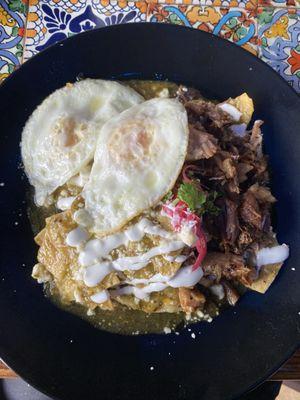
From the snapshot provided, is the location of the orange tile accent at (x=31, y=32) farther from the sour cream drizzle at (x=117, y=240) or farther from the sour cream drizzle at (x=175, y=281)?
the sour cream drizzle at (x=175, y=281)

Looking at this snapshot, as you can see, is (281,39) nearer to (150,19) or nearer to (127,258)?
(150,19)

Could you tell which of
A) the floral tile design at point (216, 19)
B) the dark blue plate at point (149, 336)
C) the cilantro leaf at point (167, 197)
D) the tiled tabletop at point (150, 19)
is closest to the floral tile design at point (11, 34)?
the tiled tabletop at point (150, 19)

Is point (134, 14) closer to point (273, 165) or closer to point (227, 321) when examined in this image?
point (273, 165)

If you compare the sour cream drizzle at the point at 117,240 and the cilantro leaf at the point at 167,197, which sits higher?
the cilantro leaf at the point at 167,197

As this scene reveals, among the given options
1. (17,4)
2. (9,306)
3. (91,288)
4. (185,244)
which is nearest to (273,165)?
(185,244)

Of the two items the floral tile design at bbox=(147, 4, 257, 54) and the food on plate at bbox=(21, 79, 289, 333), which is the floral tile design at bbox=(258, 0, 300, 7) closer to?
the floral tile design at bbox=(147, 4, 257, 54)

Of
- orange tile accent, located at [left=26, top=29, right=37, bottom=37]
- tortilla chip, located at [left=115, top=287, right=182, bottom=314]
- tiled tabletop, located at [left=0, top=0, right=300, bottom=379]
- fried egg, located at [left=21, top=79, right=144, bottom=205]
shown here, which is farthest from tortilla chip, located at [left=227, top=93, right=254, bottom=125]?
orange tile accent, located at [left=26, top=29, right=37, bottom=37]

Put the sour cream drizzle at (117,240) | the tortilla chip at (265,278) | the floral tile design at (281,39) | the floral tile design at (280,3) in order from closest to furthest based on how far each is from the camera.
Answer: the sour cream drizzle at (117,240)
the tortilla chip at (265,278)
the floral tile design at (281,39)
the floral tile design at (280,3)
